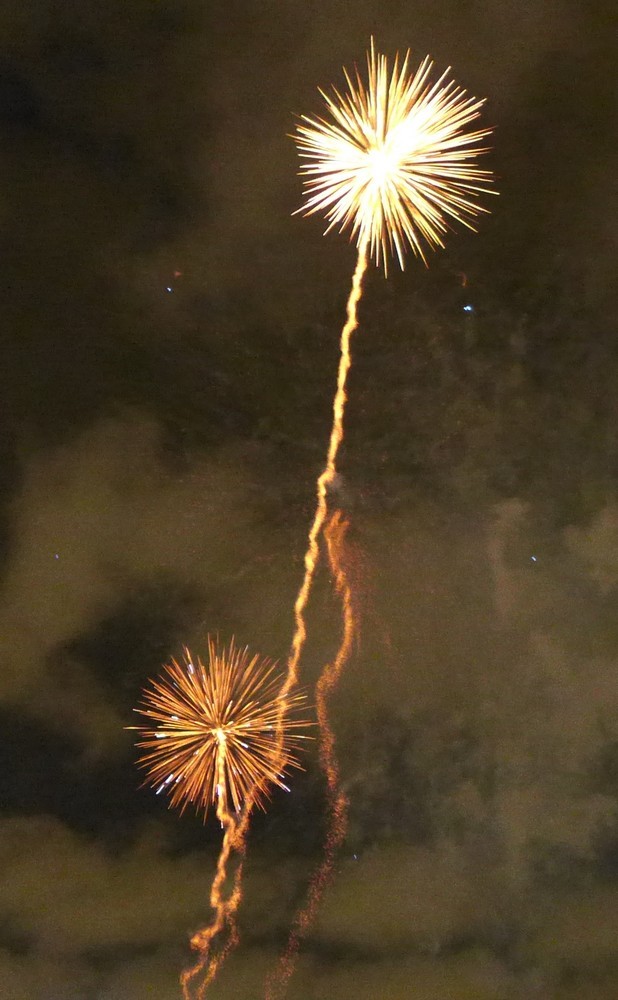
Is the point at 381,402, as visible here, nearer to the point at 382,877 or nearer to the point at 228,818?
the point at 228,818

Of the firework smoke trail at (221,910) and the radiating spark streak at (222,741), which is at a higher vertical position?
the radiating spark streak at (222,741)

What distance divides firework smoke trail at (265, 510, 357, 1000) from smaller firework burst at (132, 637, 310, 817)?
14cm

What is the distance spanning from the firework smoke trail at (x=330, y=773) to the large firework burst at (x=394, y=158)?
1.43 m

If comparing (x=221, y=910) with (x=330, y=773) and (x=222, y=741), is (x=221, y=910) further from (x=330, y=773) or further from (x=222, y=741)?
(x=222, y=741)

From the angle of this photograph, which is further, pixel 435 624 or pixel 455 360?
pixel 435 624

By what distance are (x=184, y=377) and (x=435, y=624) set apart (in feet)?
5.95

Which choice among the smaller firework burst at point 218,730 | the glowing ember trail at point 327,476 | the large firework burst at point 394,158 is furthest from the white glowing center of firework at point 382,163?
the smaller firework burst at point 218,730

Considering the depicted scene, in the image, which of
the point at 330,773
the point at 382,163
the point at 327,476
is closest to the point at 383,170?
the point at 382,163

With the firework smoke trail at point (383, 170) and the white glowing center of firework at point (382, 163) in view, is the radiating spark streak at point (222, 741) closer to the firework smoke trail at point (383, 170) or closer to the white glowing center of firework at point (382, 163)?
the firework smoke trail at point (383, 170)

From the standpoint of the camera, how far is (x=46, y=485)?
12.8 feet

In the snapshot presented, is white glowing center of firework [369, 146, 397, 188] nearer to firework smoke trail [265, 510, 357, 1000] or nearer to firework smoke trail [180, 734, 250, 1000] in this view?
firework smoke trail [265, 510, 357, 1000]

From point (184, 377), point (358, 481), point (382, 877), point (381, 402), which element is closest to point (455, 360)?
point (381, 402)

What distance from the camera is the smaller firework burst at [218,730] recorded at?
3.86m

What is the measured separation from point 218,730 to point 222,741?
61mm
